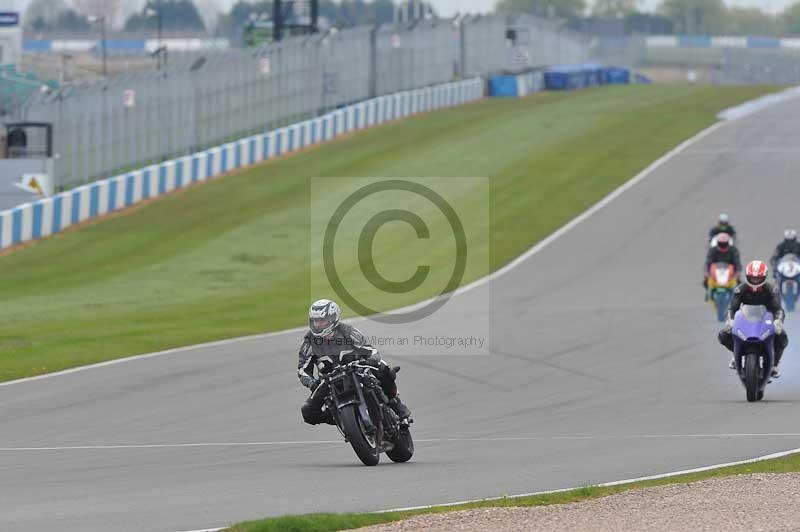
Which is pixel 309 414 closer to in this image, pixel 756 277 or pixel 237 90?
pixel 756 277

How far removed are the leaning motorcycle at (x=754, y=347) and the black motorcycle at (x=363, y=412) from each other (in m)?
5.61

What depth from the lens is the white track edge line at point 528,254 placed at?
21.9 meters

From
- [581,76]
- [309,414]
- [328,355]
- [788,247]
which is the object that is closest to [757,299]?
[328,355]

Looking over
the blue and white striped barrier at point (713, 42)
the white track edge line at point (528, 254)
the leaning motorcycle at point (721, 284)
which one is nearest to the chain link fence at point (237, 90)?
the white track edge line at point (528, 254)

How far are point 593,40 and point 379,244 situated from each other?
8973 cm

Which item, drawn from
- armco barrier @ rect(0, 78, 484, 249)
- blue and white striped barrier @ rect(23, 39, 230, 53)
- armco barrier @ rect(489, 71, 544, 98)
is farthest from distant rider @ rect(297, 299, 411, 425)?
blue and white striped barrier @ rect(23, 39, 230, 53)

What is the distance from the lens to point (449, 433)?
54.2 feet

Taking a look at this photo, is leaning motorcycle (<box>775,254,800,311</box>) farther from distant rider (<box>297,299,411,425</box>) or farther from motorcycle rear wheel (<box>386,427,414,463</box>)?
distant rider (<box>297,299,411,425</box>)

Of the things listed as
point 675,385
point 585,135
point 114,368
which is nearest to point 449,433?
point 675,385

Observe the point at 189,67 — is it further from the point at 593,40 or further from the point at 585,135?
the point at 593,40

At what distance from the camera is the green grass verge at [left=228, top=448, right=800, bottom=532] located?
1041cm

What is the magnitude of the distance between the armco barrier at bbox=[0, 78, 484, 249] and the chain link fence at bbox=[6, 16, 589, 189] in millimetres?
1526

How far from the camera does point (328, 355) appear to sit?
14102 millimetres

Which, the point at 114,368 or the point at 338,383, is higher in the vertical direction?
the point at 338,383
